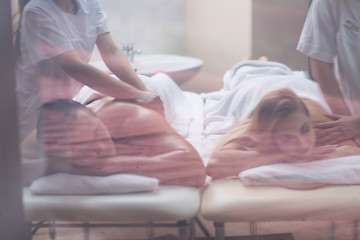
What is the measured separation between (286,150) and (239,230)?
23 centimetres

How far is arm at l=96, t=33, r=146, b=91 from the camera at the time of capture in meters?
0.98

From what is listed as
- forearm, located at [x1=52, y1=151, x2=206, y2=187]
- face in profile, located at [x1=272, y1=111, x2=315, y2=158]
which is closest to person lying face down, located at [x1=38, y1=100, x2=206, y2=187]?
forearm, located at [x1=52, y1=151, x2=206, y2=187]

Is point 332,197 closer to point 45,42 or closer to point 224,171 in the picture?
point 224,171

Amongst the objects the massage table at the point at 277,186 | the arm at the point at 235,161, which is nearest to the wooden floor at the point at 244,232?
the massage table at the point at 277,186

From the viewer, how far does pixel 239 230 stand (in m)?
1.04

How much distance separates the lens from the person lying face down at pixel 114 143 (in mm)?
981

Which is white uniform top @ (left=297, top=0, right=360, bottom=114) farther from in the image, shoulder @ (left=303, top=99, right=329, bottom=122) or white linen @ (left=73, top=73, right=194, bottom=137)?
white linen @ (left=73, top=73, right=194, bottom=137)

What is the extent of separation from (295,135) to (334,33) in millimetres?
263

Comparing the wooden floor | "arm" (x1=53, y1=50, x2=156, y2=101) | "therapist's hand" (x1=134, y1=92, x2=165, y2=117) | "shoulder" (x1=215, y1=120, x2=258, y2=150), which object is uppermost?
"arm" (x1=53, y1=50, x2=156, y2=101)

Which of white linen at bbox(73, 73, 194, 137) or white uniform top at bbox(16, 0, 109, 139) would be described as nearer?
white uniform top at bbox(16, 0, 109, 139)

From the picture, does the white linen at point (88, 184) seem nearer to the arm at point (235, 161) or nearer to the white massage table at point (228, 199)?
the white massage table at point (228, 199)

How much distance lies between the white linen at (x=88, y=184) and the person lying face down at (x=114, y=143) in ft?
0.04

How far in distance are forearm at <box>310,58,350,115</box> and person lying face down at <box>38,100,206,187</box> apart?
371mm

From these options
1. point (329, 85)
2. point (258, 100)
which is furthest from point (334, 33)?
point (258, 100)
